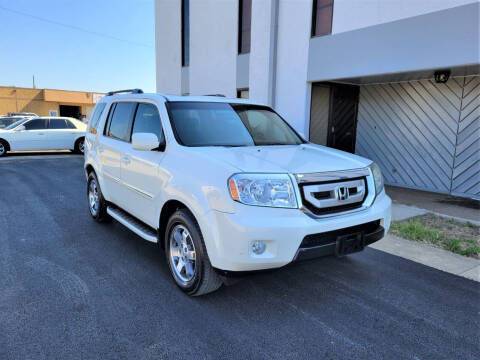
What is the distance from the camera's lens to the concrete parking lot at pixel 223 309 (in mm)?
2592

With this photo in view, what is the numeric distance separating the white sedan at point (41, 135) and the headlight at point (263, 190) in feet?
48.3

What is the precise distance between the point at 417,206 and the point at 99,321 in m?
6.51

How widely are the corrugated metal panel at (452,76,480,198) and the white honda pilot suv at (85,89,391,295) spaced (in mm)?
5872

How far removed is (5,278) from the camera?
361 centimetres

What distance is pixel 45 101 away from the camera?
44.5 metres

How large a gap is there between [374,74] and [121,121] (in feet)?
18.9

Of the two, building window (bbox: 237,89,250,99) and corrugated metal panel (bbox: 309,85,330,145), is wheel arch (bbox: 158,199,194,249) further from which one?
building window (bbox: 237,89,250,99)

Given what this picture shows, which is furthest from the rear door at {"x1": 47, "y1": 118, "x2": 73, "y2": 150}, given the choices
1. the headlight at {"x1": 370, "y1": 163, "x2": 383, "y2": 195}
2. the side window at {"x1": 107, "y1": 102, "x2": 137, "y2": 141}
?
the headlight at {"x1": 370, "y1": 163, "x2": 383, "y2": 195}

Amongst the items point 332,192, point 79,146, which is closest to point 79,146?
point 79,146

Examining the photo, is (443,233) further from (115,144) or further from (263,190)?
(115,144)

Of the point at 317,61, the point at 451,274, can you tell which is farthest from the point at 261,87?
the point at 451,274

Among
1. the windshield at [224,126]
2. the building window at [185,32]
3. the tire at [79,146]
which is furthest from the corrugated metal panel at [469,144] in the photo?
the tire at [79,146]

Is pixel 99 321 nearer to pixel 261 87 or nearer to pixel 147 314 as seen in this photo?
pixel 147 314

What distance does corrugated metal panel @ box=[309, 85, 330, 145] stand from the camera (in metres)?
10.2
